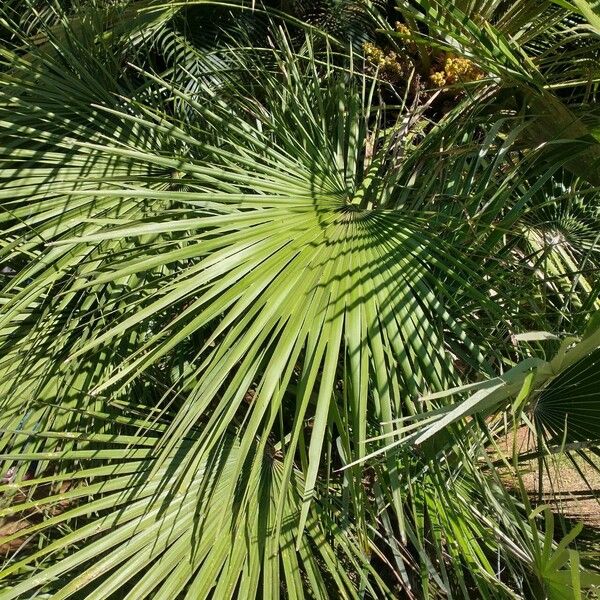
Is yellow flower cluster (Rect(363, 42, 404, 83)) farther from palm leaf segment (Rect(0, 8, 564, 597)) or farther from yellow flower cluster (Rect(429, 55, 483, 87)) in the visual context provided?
palm leaf segment (Rect(0, 8, 564, 597))

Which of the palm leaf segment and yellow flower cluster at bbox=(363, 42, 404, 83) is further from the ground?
yellow flower cluster at bbox=(363, 42, 404, 83)

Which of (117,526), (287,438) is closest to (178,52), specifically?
(287,438)

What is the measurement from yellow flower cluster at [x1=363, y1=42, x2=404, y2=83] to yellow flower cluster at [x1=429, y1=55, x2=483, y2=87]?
0.17 meters

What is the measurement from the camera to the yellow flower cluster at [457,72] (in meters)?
1.68

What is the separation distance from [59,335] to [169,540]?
1.48 ft

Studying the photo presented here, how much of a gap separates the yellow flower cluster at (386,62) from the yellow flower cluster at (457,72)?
166mm

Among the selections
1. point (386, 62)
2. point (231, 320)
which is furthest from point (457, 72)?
point (231, 320)

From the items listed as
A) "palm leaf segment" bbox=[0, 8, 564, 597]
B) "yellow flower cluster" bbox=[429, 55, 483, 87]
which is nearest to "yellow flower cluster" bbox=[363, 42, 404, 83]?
"yellow flower cluster" bbox=[429, 55, 483, 87]

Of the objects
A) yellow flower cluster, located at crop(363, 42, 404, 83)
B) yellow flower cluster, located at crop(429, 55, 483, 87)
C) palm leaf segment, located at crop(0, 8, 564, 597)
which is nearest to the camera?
palm leaf segment, located at crop(0, 8, 564, 597)

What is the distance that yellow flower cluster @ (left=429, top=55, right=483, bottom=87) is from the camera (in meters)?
1.68

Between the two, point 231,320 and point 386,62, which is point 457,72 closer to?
point 386,62

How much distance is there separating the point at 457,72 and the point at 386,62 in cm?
22

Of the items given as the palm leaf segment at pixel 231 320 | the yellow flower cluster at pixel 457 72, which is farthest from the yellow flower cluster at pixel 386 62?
the palm leaf segment at pixel 231 320

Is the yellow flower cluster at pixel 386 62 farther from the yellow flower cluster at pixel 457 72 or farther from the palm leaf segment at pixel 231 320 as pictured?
the palm leaf segment at pixel 231 320
